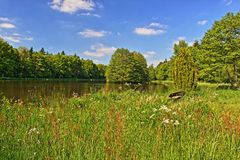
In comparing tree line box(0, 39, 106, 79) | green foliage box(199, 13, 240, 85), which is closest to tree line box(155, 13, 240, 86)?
green foliage box(199, 13, 240, 85)

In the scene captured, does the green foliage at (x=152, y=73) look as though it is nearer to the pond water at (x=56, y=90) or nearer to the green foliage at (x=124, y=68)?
the green foliage at (x=124, y=68)

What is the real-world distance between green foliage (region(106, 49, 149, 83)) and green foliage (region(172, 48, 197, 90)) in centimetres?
4808

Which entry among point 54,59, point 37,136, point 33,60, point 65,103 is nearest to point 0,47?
point 33,60

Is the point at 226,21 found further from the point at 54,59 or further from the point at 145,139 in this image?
the point at 54,59

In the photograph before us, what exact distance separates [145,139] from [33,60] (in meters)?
71.9

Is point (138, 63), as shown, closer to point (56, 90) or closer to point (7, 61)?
point (7, 61)

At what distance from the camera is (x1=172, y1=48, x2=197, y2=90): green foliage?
76.0ft

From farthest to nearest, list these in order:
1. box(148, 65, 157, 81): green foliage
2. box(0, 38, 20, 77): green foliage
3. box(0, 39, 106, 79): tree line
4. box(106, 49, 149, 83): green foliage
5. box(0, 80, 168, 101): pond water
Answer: box(148, 65, 157, 81): green foliage
box(106, 49, 149, 83): green foliage
box(0, 39, 106, 79): tree line
box(0, 38, 20, 77): green foliage
box(0, 80, 168, 101): pond water

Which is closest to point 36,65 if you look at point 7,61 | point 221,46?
point 7,61

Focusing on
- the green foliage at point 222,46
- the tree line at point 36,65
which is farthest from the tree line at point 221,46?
the tree line at point 36,65

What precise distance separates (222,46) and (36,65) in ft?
169

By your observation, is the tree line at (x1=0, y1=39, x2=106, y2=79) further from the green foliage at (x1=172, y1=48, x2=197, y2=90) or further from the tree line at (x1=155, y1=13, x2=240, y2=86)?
the green foliage at (x1=172, y1=48, x2=197, y2=90)

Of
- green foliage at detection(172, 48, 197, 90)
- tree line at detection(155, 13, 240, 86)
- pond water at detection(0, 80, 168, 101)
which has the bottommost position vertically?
pond water at detection(0, 80, 168, 101)

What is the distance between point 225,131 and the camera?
4348mm
